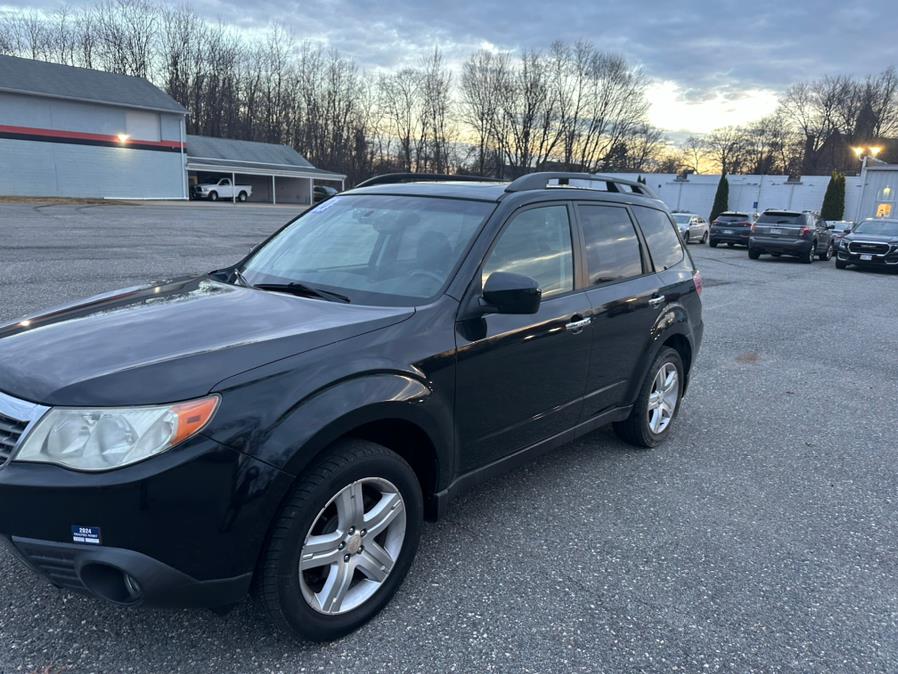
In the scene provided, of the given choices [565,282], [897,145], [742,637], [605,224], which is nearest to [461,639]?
[742,637]

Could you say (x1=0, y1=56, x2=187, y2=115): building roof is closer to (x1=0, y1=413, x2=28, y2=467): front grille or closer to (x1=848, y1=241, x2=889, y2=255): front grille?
(x1=848, y1=241, x2=889, y2=255): front grille

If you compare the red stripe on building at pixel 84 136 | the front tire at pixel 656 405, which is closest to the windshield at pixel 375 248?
the front tire at pixel 656 405

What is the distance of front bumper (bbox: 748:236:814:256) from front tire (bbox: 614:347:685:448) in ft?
63.7

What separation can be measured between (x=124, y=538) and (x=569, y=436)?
2465 millimetres

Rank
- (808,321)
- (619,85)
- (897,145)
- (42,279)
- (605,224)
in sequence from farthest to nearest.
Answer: (619,85), (897,145), (808,321), (42,279), (605,224)

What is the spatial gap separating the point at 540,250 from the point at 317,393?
5.53ft

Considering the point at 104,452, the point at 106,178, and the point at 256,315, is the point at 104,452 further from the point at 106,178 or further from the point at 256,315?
the point at 106,178

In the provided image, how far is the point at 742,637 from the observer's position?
2.56m

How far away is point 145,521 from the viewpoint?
1.90m

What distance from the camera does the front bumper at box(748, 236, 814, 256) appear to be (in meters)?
21.2

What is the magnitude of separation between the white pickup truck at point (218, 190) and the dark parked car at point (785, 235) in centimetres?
3778

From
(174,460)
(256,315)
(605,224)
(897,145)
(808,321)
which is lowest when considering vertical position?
(808,321)

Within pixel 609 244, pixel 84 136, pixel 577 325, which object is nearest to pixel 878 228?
pixel 609 244

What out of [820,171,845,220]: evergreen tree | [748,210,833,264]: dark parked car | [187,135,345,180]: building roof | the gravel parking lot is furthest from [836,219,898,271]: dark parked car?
[187,135,345,180]: building roof
